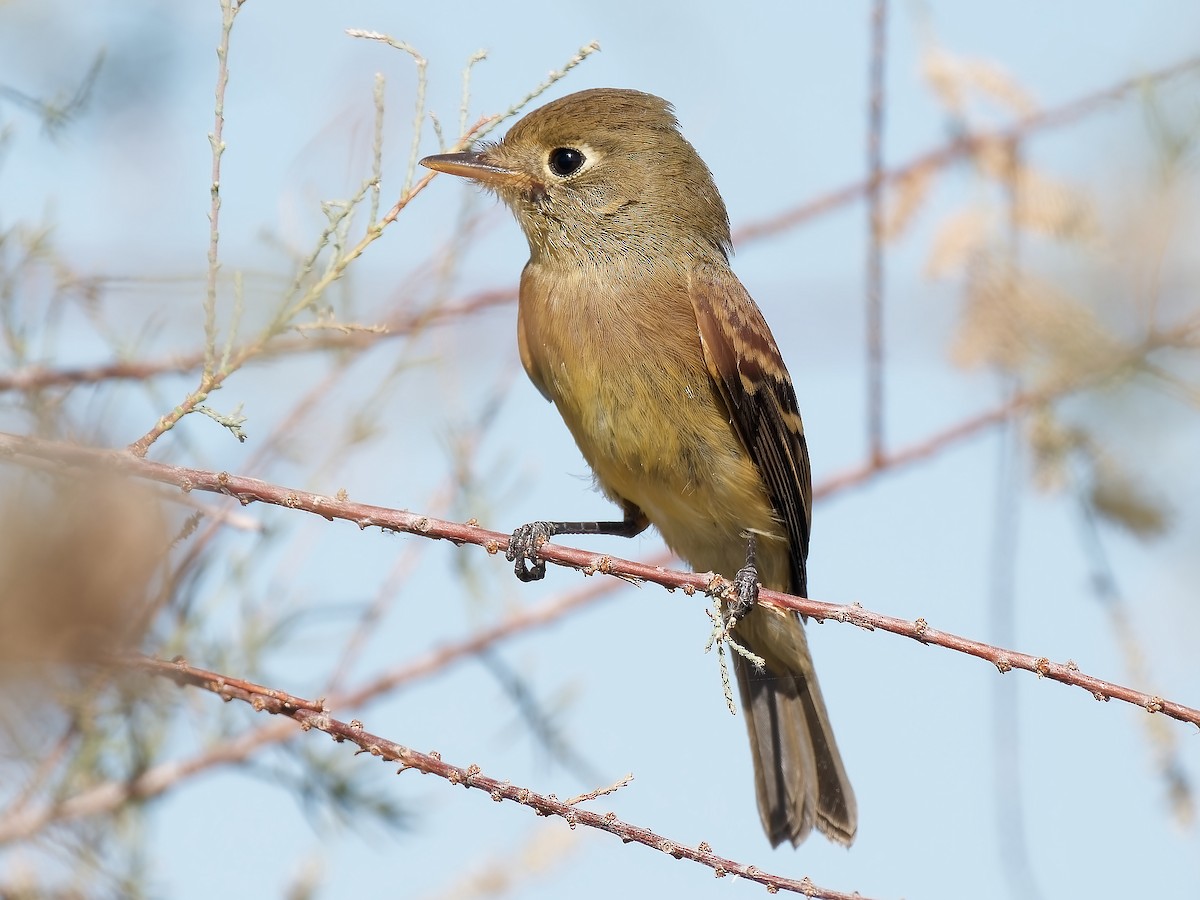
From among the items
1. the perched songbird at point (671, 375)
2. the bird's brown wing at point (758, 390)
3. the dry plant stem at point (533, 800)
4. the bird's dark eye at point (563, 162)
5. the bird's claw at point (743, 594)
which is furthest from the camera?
the bird's dark eye at point (563, 162)

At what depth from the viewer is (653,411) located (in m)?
4.27

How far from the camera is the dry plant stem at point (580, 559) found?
268cm

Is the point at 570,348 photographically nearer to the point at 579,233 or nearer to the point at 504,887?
the point at 579,233

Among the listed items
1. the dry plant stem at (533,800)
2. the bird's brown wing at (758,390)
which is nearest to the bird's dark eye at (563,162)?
the bird's brown wing at (758,390)

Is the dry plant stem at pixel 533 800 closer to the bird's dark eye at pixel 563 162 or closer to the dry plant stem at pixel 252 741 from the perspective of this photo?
the dry plant stem at pixel 252 741

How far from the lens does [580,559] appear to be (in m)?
3.16

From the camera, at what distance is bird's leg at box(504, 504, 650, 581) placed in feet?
14.2

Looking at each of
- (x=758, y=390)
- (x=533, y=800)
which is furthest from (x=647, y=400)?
(x=533, y=800)

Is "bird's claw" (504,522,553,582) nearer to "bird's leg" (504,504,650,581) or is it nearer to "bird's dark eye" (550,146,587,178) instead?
"bird's leg" (504,504,650,581)

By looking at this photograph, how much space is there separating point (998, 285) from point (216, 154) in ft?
9.61

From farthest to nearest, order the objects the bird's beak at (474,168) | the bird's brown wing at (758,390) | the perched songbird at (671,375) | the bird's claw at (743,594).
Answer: the bird's beak at (474,168)
the bird's brown wing at (758,390)
the perched songbird at (671,375)
the bird's claw at (743,594)

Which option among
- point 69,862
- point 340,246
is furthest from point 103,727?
point 340,246

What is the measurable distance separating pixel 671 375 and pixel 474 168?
1.00 m

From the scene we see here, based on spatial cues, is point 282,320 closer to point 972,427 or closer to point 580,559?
point 580,559
